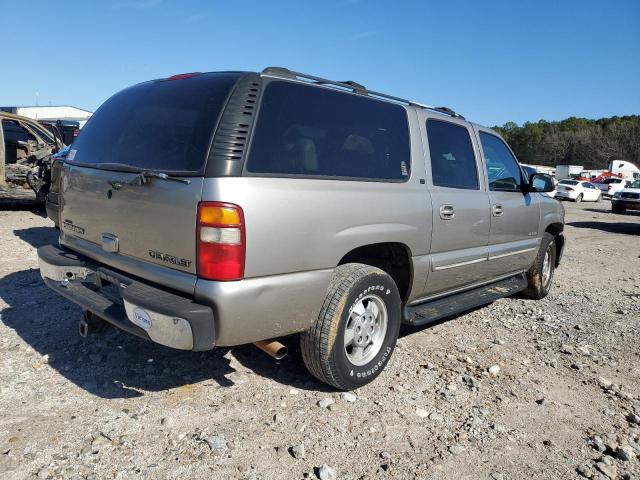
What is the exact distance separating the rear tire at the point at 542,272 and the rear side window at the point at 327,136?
2824 mm

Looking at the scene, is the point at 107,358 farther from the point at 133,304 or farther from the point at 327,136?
the point at 327,136

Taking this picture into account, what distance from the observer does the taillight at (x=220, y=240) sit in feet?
8.13

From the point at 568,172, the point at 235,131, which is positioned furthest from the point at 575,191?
the point at 235,131

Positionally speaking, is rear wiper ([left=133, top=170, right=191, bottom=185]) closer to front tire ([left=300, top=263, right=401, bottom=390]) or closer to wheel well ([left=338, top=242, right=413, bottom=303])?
front tire ([left=300, top=263, right=401, bottom=390])

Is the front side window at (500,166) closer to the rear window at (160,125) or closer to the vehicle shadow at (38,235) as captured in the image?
the rear window at (160,125)

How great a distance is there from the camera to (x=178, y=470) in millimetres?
2391

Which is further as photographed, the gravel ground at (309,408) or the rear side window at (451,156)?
the rear side window at (451,156)

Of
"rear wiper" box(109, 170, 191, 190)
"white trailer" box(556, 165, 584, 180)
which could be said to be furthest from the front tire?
"white trailer" box(556, 165, 584, 180)

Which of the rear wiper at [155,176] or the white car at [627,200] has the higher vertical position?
the rear wiper at [155,176]

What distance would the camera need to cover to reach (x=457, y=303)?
163 inches

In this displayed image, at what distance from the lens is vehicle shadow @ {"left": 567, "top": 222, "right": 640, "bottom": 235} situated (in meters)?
14.5

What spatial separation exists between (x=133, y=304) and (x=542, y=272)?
4.70 m

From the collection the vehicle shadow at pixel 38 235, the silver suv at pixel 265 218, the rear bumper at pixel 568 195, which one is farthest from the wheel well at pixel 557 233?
the rear bumper at pixel 568 195

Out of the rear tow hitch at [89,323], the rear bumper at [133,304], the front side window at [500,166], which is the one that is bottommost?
the rear tow hitch at [89,323]
